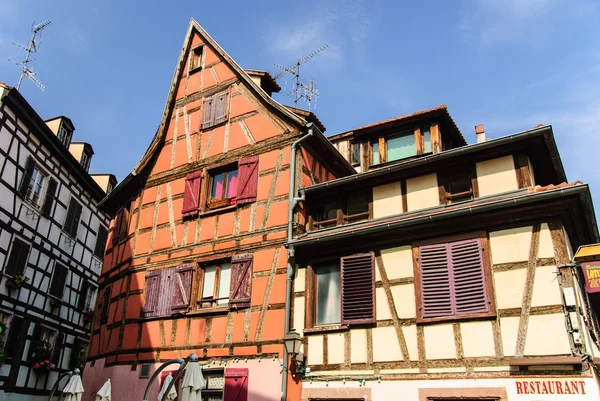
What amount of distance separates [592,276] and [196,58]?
12.8 m

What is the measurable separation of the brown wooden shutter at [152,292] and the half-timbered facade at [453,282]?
166 inches

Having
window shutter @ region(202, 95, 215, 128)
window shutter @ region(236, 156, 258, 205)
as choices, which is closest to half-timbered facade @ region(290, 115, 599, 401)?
window shutter @ region(236, 156, 258, 205)

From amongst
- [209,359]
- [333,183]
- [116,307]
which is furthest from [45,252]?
[333,183]

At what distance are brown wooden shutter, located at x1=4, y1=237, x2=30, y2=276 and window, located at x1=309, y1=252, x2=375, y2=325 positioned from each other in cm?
1162

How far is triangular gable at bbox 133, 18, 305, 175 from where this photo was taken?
1467cm

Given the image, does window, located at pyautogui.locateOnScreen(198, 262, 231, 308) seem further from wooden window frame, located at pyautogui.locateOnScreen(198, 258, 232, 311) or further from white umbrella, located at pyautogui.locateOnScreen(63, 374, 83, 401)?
white umbrella, located at pyautogui.locateOnScreen(63, 374, 83, 401)

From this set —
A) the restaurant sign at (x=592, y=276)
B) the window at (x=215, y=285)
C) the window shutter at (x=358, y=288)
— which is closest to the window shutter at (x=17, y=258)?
the window at (x=215, y=285)

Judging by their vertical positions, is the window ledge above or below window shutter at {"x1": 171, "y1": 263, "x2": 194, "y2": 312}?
below

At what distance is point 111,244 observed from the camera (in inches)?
700

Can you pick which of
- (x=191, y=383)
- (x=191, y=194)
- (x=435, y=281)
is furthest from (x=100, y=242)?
(x=435, y=281)

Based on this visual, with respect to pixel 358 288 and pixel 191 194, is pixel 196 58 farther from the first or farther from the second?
pixel 358 288

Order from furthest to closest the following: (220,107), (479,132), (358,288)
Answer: (479,132), (220,107), (358,288)

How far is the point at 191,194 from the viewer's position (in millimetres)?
14953

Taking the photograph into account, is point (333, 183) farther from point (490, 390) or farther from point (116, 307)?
point (116, 307)
